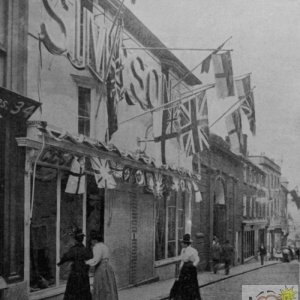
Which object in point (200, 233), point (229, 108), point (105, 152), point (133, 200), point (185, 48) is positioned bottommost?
point (200, 233)

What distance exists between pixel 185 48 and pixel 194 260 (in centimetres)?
459

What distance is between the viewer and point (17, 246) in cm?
877

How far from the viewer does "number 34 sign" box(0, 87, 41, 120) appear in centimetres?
819

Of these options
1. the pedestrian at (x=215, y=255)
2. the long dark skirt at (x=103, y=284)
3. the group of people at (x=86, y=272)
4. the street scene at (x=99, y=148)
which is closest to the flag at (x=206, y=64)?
the street scene at (x=99, y=148)

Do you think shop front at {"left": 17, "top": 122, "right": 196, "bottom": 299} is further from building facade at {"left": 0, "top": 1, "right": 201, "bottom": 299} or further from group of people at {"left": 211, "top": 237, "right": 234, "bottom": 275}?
group of people at {"left": 211, "top": 237, "right": 234, "bottom": 275}

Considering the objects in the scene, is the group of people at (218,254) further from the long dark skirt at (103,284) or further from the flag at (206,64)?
the long dark skirt at (103,284)

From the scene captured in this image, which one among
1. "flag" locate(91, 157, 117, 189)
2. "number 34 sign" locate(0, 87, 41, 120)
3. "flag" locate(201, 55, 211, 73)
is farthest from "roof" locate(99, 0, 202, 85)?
"number 34 sign" locate(0, 87, 41, 120)

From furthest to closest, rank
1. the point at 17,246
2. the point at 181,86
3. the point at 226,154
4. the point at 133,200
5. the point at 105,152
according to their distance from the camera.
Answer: the point at 226,154
the point at 181,86
the point at 133,200
the point at 105,152
the point at 17,246

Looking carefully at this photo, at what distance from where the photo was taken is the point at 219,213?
2586 centimetres

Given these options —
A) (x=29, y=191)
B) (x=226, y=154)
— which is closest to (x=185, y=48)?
(x=29, y=191)

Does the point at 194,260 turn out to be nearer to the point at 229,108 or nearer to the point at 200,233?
the point at 229,108

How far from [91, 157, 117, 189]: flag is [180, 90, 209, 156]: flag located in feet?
9.72

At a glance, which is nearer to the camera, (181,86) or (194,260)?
(194,260)

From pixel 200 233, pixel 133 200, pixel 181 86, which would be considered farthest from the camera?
pixel 200 233
